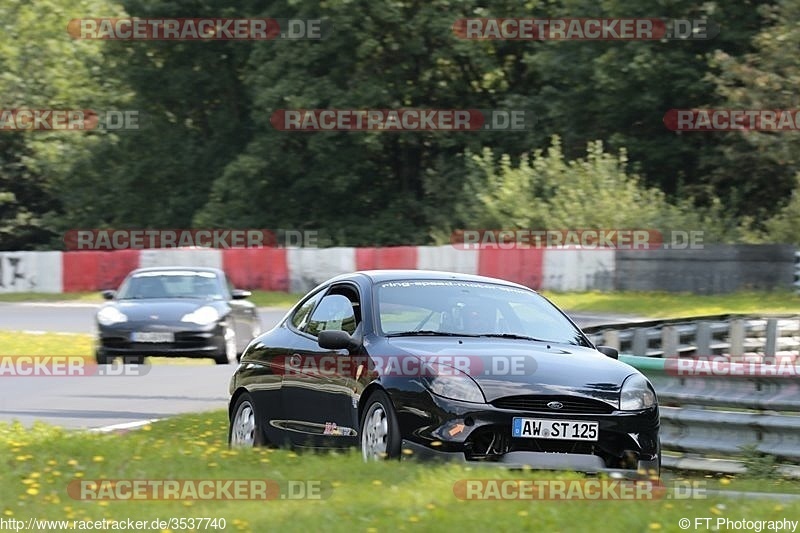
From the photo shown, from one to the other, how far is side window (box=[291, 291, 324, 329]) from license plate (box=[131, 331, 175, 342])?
8.55m

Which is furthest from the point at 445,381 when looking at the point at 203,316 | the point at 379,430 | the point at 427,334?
the point at 203,316

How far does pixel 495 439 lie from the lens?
28.6 ft

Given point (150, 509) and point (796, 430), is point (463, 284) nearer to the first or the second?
point (796, 430)

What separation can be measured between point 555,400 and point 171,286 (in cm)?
1239

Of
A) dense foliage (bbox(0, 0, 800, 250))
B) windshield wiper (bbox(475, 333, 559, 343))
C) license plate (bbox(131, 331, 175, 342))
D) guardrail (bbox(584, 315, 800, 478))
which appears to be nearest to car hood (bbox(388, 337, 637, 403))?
A: windshield wiper (bbox(475, 333, 559, 343))

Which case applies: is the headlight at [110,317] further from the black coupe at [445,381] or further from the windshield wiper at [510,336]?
the windshield wiper at [510,336]

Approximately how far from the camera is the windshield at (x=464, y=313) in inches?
387

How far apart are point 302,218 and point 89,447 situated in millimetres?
38684

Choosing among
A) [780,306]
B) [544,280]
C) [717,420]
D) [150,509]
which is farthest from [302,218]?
[150,509]

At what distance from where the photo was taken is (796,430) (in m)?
10.3

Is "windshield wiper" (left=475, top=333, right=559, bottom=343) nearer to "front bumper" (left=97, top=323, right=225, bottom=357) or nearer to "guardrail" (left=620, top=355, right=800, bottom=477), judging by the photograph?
"guardrail" (left=620, top=355, right=800, bottom=477)

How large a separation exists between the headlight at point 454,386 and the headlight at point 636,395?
0.87 m

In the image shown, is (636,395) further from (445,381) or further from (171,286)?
(171,286)

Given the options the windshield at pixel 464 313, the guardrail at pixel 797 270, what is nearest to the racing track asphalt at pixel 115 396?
the windshield at pixel 464 313
